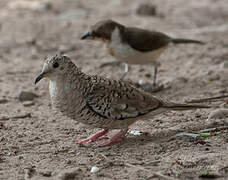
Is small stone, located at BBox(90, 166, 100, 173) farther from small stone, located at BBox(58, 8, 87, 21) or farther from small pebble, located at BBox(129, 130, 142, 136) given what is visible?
small stone, located at BBox(58, 8, 87, 21)

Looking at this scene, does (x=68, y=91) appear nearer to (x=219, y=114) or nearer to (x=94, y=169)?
(x=94, y=169)

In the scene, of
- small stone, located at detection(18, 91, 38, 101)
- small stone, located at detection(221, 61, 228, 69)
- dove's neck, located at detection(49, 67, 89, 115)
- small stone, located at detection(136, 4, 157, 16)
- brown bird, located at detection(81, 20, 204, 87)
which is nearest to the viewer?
dove's neck, located at detection(49, 67, 89, 115)

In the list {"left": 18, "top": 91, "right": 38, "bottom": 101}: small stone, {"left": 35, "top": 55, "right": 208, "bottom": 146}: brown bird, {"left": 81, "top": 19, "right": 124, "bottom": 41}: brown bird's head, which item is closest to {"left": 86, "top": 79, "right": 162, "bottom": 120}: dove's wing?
{"left": 35, "top": 55, "right": 208, "bottom": 146}: brown bird

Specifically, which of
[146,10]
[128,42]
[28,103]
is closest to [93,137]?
[28,103]

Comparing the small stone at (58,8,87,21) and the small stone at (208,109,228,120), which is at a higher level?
the small stone at (58,8,87,21)

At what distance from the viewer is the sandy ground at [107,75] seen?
4449 mm

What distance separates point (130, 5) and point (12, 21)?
10.7 feet

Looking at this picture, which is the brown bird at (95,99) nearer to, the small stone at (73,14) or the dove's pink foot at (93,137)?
the dove's pink foot at (93,137)

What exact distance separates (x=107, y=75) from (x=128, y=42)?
1.00m

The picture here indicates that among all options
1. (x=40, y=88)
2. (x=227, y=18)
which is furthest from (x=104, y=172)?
(x=227, y=18)

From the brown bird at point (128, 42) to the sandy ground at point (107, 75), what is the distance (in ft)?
2.07

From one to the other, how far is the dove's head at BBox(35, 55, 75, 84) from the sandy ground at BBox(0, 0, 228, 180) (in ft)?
2.53

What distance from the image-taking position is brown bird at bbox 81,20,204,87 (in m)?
7.46

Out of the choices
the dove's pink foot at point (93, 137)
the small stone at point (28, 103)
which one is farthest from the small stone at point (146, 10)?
the dove's pink foot at point (93, 137)
